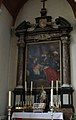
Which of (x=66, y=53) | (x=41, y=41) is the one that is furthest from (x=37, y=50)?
(x=66, y=53)

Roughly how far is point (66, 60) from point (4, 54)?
6.57 feet

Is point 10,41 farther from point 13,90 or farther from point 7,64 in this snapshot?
point 13,90

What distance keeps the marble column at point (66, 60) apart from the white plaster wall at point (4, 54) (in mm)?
1860

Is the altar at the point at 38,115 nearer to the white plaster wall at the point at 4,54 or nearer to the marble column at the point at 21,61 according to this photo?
the white plaster wall at the point at 4,54

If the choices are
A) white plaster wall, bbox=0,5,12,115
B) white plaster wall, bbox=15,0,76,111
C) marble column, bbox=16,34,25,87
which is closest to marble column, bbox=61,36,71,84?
white plaster wall, bbox=15,0,76,111

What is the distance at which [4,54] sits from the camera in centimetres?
825

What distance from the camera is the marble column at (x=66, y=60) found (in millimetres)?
7796

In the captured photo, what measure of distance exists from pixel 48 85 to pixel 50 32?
1774mm

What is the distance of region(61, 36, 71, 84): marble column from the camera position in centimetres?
780

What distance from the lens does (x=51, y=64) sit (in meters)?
8.20

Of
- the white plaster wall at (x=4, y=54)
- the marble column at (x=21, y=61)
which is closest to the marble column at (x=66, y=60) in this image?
the marble column at (x=21, y=61)

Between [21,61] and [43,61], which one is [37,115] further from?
[21,61]

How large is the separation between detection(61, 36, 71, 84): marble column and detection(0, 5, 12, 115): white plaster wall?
1.86 metres

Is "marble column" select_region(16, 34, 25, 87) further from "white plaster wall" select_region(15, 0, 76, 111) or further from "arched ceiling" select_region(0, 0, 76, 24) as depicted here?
"arched ceiling" select_region(0, 0, 76, 24)
